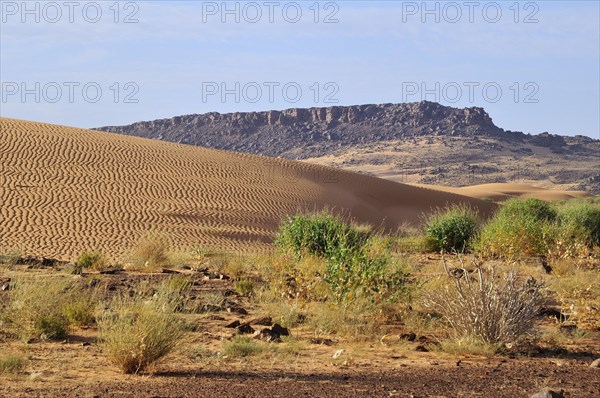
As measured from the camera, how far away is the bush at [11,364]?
848 centimetres

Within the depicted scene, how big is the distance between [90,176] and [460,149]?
300 feet

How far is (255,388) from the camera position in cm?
805

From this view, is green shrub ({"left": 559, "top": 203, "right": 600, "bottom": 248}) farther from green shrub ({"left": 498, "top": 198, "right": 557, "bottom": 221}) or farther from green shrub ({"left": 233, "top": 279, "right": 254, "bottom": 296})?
green shrub ({"left": 233, "top": 279, "right": 254, "bottom": 296})

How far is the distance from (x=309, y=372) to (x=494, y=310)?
7.86ft

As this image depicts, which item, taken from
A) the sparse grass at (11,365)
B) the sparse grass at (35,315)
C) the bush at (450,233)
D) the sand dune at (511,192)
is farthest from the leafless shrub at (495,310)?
the sand dune at (511,192)

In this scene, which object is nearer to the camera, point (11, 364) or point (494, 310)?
point (11, 364)

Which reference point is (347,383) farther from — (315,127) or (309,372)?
(315,127)

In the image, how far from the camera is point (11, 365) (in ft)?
28.0

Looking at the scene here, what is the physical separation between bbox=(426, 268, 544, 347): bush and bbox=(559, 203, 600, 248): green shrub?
38.5 feet

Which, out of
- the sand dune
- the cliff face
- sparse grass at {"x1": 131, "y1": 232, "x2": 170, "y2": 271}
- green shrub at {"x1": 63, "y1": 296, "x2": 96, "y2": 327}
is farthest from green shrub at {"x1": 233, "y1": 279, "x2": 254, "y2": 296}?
the cliff face

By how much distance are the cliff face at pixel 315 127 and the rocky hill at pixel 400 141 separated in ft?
0.56

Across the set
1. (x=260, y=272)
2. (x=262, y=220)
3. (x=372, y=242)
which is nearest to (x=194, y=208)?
(x=262, y=220)

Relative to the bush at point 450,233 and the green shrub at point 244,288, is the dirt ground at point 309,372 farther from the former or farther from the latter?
the bush at point 450,233

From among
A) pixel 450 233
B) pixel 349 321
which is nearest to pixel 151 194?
pixel 450 233
